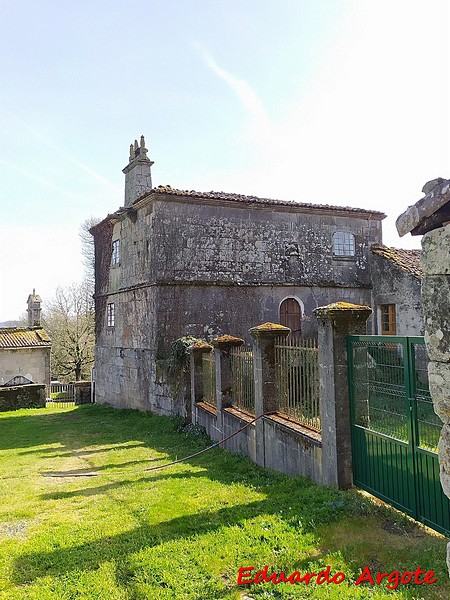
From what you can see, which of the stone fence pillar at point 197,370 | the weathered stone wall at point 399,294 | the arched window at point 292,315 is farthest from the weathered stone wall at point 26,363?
the weathered stone wall at point 399,294

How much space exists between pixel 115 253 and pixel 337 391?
13.9 meters

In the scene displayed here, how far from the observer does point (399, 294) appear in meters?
16.3

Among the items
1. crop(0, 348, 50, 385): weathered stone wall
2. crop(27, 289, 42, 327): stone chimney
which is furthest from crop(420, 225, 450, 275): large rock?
crop(27, 289, 42, 327): stone chimney

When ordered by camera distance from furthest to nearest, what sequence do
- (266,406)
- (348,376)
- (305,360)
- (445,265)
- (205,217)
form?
1. (205,217)
2. (266,406)
3. (305,360)
4. (348,376)
5. (445,265)

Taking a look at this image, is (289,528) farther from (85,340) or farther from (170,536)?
(85,340)

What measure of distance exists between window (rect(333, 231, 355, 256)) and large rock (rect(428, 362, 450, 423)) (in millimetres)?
15232

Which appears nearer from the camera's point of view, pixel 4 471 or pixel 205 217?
pixel 4 471

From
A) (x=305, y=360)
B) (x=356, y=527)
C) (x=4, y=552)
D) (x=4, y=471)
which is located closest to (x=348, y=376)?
(x=305, y=360)

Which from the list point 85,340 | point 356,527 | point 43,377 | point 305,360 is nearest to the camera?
point 356,527

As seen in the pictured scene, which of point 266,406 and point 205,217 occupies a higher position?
point 205,217

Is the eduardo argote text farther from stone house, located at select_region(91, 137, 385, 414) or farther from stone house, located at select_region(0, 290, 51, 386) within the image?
stone house, located at select_region(0, 290, 51, 386)

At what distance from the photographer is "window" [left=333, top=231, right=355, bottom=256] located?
17078mm

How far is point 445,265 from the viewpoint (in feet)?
7.07

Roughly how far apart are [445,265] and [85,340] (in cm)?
3885
